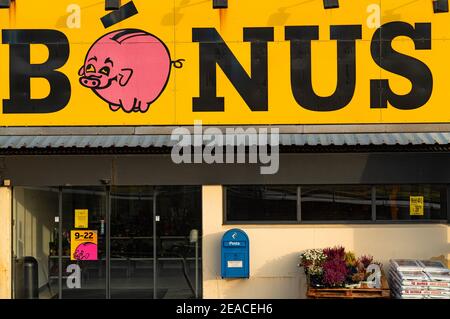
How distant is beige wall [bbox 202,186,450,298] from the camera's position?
1523 cm

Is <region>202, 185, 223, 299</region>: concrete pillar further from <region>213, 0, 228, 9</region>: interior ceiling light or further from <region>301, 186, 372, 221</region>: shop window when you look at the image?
<region>213, 0, 228, 9</region>: interior ceiling light

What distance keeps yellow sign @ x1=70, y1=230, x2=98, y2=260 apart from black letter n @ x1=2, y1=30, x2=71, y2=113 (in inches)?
110

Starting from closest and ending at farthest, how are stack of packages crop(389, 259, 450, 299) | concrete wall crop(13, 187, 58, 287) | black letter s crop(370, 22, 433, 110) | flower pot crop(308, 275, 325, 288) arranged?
stack of packages crop(389, 259, 450, 299) → flower pot crop(308, 275, 325, 288) → black letter s crop(370, 22, 433, 110) → concrete wall crop(13, 187, 58, 287)

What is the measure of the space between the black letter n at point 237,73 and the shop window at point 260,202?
5.89ft

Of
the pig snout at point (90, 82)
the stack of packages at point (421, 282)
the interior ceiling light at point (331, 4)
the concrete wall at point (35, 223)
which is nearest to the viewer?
the stack of packages at point (421, 282)

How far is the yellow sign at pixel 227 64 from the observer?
1537 cm

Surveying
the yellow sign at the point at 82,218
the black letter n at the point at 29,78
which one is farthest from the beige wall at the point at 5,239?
the black letter n at the point at 29,78

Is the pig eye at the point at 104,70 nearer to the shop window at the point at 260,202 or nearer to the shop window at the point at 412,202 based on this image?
the shop window at the point at 260,202

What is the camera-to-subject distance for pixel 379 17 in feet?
→ 50.5

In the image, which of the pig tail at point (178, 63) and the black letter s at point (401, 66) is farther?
the pig tail at point (178, 63)

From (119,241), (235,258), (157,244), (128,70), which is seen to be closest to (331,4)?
(128,70)

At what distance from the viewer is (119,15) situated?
15.6 metres

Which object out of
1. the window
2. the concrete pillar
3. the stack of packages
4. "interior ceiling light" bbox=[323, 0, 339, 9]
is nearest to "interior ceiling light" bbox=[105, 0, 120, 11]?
the concrete pillar
